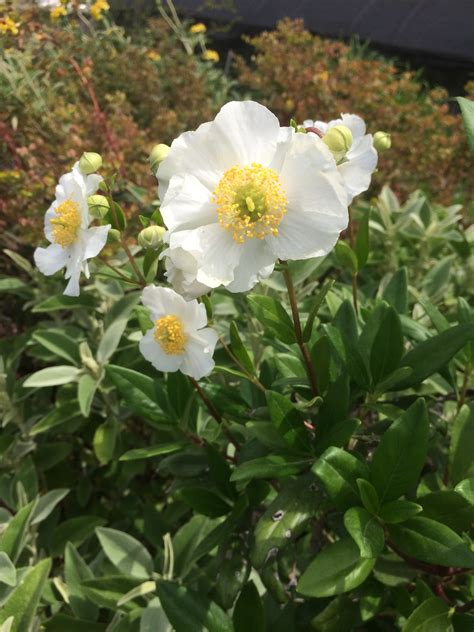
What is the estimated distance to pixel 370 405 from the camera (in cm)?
93

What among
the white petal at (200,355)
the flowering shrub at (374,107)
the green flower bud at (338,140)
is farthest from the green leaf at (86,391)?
the flowering shrub at (374,107)

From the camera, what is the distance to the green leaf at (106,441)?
1.32 meters

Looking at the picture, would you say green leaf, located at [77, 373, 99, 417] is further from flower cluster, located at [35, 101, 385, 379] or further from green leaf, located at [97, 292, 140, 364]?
flower cluster, located at [35, 101, 385, 379]

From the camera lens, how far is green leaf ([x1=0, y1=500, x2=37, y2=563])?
3.42 ft

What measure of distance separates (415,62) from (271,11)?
1309mm

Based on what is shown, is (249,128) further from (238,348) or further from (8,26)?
(8,26)

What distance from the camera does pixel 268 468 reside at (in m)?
0.82

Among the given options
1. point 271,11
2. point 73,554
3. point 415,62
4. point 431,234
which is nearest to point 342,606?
point 73,554

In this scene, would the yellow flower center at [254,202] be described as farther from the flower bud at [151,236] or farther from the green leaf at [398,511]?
the green leaf at [398,511]

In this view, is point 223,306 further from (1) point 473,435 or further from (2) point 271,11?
(2) point 271,11

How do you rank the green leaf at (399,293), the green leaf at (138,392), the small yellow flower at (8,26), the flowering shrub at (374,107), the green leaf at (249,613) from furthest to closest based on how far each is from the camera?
the flowering shrub at (374,107) < the small yellow flower at (8,26) < the green leaf at (399,293) < the green leaf at (138,392) < the green leaf at (249,613)

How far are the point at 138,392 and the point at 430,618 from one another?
22.2 inches

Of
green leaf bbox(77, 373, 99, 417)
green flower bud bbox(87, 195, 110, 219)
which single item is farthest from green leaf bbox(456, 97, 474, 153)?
green leaf bbox(77, 373, 99, 417)

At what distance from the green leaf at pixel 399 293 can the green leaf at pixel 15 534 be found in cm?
77
